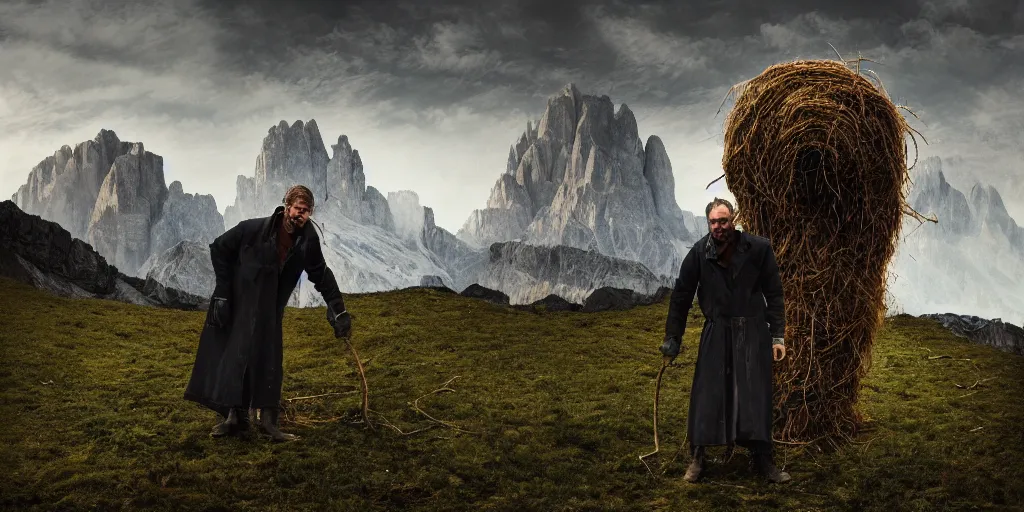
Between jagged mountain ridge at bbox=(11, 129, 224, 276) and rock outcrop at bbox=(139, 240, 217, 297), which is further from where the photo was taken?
jagged mountain ridge at bbox=(11, 129, 224, 276)

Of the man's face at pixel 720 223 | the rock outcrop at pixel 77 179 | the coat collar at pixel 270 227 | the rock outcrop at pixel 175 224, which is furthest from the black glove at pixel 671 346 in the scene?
the rock outcrop at pixel 77 179

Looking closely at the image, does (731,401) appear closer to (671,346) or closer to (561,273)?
(671,346)

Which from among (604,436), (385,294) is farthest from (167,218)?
(604,436)

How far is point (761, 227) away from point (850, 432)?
7.97 feet

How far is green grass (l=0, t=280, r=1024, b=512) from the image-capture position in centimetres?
595

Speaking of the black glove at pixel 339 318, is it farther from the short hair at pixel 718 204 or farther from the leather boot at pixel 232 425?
the short hair at pixel 718 204

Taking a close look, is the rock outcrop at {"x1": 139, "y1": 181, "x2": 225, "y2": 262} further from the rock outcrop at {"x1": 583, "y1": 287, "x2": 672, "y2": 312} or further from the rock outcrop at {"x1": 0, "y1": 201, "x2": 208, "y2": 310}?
the rock outcrop at {"x1": 583, "y1": 287, "x2": 672, "y2": 312}

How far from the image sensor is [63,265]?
21.6 metres

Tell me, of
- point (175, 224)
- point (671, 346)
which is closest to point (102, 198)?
point (175, 224)

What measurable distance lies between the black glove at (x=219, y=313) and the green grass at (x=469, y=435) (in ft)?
3.80

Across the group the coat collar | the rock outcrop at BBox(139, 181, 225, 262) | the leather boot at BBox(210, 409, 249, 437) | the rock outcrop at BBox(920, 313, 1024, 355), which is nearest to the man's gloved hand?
the coat collar

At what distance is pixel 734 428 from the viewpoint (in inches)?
255

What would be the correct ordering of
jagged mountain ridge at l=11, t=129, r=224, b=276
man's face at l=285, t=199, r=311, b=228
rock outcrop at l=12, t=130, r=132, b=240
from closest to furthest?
man's face at l=285, t=199, r=311, b=228
jagged mountain ridge at l=11, t=129, r=224, b=276
rock outcrop at l=12, t=130, r=132, b=240

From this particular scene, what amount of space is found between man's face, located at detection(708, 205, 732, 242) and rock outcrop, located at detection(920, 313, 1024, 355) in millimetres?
9892
